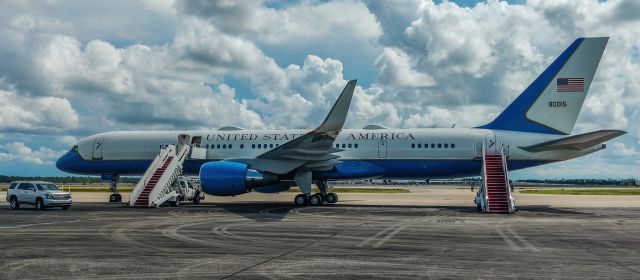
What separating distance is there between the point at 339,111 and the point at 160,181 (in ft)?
38.4

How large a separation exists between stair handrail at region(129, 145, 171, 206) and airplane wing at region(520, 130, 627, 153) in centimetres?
2004

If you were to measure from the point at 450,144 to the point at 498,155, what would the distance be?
2547 mm

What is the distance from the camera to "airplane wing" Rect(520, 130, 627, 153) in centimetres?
2483

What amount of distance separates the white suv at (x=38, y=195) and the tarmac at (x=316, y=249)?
23.8 ft

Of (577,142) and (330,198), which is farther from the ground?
(577,142)

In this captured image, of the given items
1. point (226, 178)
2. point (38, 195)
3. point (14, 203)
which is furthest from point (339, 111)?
point (14, 203)

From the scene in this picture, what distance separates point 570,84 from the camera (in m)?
29.1

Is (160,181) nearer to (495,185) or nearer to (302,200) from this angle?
(302,200)

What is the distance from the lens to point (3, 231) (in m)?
16.0

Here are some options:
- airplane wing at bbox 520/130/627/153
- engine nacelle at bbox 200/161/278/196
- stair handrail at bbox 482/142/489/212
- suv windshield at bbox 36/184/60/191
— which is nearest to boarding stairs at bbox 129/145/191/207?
engine nacelle at bbox 200/161/278/196

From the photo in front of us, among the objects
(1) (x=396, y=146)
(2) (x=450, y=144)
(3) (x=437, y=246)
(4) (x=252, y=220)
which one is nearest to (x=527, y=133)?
(2) (x=450, y=144)

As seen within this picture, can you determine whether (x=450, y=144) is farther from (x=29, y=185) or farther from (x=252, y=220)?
(x=29, y=185)

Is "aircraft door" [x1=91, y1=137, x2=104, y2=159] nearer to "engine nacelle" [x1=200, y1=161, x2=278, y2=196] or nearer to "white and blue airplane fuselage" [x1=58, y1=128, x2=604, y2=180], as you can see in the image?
"white and blue airplane fuselage" [x1=58, y1=128, x2=604, y2=180]

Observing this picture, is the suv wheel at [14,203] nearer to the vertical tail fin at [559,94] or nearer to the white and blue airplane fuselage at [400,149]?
the white and blue airplane fuselage at [400,149]
